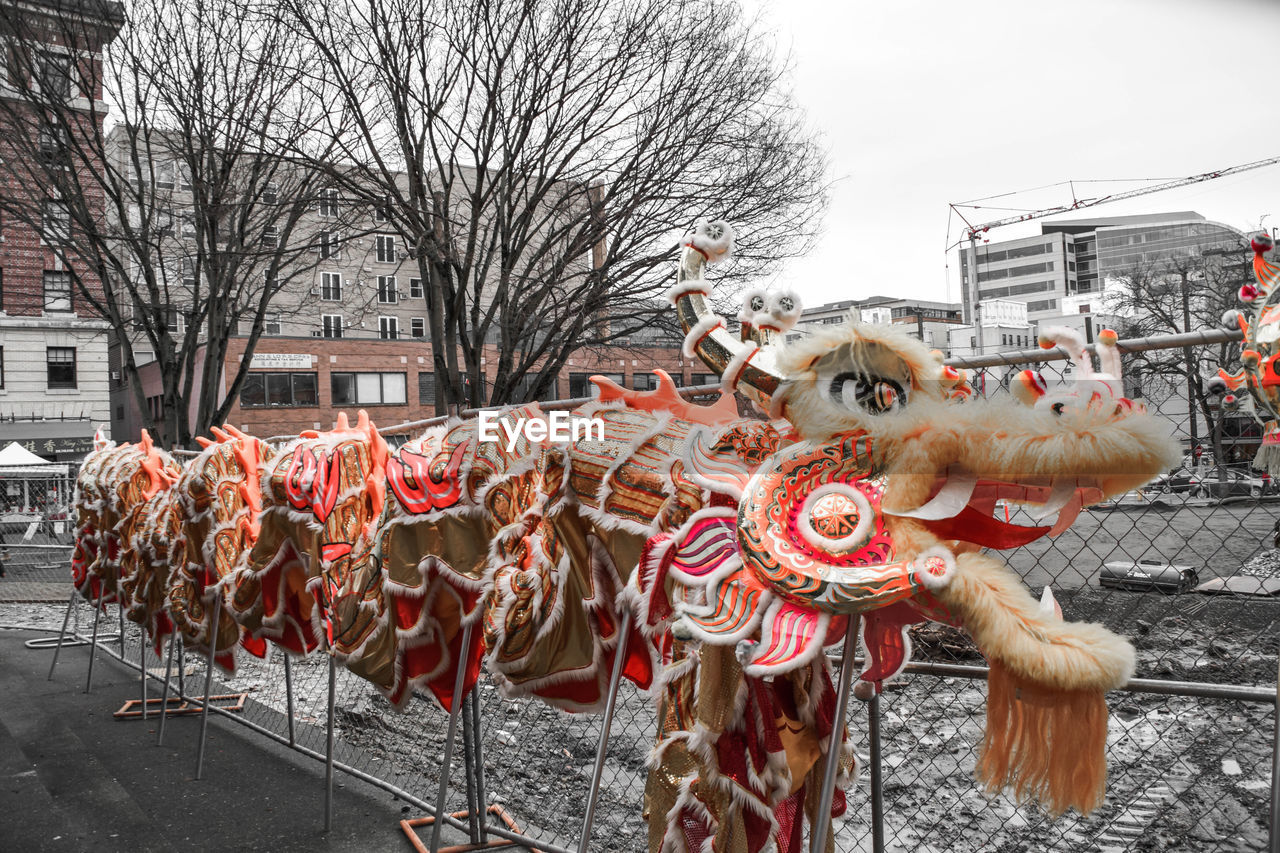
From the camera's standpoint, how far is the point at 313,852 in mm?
4785

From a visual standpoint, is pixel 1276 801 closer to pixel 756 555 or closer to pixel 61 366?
pixel 756 555

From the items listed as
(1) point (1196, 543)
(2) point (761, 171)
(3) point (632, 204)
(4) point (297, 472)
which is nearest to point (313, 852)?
(4) point (297, 472)

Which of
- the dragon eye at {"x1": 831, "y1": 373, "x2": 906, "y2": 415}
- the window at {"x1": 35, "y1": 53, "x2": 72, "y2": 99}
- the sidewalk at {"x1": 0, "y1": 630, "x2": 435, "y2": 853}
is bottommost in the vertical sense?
the sidewalk at {"x1": 0, "y1": 630, "x2": 435, "y2": 853}

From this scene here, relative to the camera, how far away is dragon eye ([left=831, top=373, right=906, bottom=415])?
2.10 metres

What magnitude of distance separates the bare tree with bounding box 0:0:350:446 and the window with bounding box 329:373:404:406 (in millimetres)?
20157

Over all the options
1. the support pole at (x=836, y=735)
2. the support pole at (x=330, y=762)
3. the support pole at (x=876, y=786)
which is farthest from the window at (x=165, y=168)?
the support pole at (x=836, y=735)

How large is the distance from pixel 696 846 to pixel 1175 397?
2087 millimetres

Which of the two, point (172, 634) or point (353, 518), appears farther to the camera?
point (172, 634)

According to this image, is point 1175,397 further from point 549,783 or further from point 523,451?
point 549,783

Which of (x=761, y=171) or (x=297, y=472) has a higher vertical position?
(x=761, y=171)

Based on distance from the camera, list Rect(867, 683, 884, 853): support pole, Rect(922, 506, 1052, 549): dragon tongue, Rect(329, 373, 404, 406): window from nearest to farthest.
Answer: Rect(922, 506, 1052, 549): dragon tongue < Rect(867, 683, 884, 853): support pole < Rect(329, 373, 404, 406): window

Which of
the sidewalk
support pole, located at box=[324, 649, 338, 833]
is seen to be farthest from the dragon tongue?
the sidewalk

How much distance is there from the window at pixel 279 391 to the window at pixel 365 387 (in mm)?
689

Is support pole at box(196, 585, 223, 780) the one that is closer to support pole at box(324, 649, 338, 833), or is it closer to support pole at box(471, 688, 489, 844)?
support pole at box(324, 649, 338, 833)
